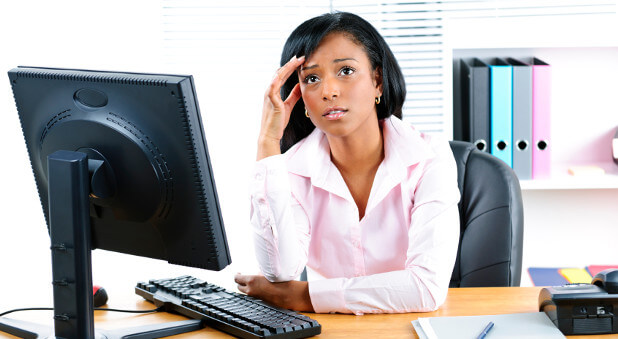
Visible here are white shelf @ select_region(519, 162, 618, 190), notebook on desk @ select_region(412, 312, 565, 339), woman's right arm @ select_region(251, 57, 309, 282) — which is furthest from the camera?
white shelf @ select_region(519, 162, 618, 190)

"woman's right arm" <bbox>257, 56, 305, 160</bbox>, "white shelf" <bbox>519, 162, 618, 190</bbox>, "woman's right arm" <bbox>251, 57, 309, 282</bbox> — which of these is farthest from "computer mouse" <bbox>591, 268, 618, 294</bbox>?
"white shelf" <bbox>519, 162, 618, 190</bbox>

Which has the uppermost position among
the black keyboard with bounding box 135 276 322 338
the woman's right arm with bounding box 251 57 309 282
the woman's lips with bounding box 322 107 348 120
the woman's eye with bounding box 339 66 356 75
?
the woman's eye with bounding box 339 66 356 75

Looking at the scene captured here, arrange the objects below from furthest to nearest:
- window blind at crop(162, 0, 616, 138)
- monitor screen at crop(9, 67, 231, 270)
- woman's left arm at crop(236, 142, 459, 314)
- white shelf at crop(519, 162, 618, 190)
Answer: window blind at crop(162, 0, 616, 138) → white shelf at crop(519, 162, 618, 190) → woman's left arm at crop(236, 142, 459, 314) → monitor screen at crop(9, 67, 231, 270)

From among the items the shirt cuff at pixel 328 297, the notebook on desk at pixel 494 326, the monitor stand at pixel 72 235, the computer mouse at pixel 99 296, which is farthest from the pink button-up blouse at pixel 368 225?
the monitor stand at pixel 72 235

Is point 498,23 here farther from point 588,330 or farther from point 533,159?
point 588,330

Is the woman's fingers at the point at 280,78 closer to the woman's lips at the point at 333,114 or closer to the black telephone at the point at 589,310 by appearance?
the woman's lips at the point at 333,114

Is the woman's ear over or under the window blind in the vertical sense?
under

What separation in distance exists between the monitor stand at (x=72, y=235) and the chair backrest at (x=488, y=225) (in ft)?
3.42

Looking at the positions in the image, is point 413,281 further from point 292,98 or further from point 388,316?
point 292,98

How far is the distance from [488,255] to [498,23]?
1.19 metres

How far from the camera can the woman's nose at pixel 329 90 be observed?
5.73 ft

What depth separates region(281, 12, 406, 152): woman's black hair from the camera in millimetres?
1810

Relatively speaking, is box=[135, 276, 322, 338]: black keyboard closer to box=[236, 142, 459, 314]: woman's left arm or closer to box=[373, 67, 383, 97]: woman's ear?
box=[236, 142, 459, 314]: woman's left arm

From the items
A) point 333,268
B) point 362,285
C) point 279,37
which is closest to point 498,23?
point 279,37
